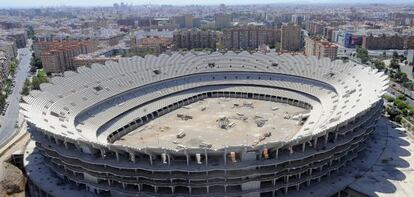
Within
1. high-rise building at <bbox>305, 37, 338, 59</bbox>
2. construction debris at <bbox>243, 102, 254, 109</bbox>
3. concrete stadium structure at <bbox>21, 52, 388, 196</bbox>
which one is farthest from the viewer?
high-rise building at <bbox>305, 37, 338, 59</bbox>

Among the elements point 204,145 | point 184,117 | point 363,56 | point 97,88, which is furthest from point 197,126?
point 363,56

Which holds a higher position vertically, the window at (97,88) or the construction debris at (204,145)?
the window at (97,88)

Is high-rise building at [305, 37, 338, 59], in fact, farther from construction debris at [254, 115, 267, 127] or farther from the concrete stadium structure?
construction debris at [254, 115, 267, 127]

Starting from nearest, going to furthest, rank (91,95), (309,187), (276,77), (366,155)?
(309,187) → (366,155) → (91,95) → (276,77)

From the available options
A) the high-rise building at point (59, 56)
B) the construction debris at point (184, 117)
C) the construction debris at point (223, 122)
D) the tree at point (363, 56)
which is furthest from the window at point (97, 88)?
the tree at point (363, 56)

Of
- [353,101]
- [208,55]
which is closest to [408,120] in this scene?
[353,101]

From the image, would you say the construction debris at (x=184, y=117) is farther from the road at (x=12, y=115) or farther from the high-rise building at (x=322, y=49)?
the high-rise building at (x=322, y=49)

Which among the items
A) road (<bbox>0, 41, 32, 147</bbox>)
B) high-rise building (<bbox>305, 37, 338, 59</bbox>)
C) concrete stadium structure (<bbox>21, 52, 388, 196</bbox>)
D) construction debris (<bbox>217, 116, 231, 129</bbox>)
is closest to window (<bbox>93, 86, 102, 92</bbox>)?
concrete stadium structure (<bbox>21, 52, 388, 196</bbox>)

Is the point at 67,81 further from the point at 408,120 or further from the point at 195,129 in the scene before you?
the point at 408,120
